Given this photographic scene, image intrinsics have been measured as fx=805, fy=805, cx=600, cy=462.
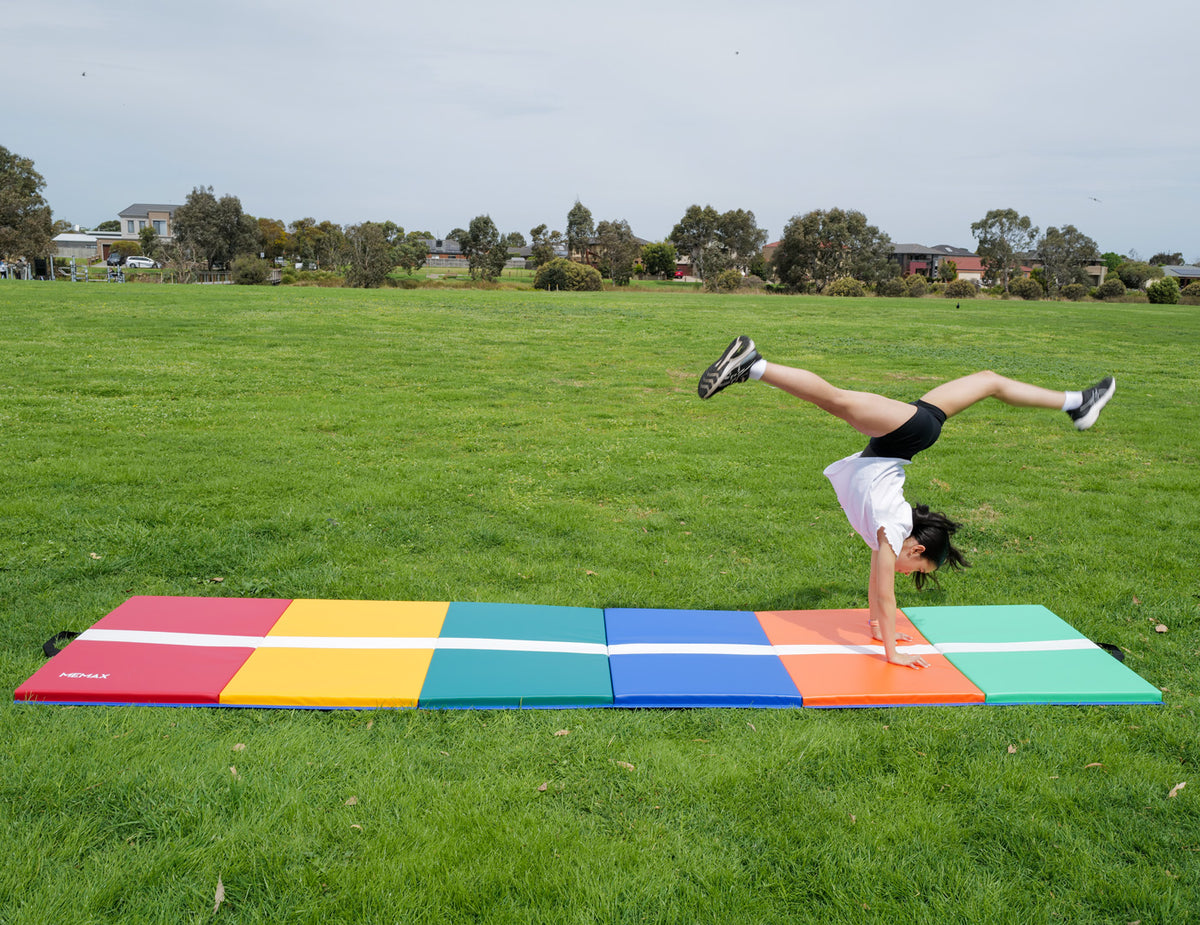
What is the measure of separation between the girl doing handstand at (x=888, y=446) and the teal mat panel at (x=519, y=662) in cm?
193

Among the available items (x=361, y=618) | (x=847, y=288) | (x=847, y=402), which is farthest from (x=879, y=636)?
(x=847, y=288)

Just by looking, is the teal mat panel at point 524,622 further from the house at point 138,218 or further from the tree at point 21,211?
the house at point 138,218

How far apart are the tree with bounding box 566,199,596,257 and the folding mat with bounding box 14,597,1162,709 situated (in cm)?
6619

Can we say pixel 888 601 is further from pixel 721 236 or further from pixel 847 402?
pixel 721 236

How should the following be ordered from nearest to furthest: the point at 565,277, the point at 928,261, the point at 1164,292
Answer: the point at 565,277
the point at 1164,292
the point at 928,261

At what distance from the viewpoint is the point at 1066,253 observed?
3162 inches

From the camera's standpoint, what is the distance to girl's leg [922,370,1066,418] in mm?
5523

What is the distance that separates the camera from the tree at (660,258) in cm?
7900

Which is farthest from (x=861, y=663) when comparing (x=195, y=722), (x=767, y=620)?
(x=195, y=722)

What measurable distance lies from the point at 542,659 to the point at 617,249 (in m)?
63.0

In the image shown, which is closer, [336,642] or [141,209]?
[336,642]

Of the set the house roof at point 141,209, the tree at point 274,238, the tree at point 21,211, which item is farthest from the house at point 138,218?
the tree at point 21,211

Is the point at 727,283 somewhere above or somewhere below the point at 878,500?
above

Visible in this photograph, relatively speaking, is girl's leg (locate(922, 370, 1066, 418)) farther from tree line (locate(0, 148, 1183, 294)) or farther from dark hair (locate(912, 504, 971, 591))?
tree line (locate(0, 148, 1183, 294))
